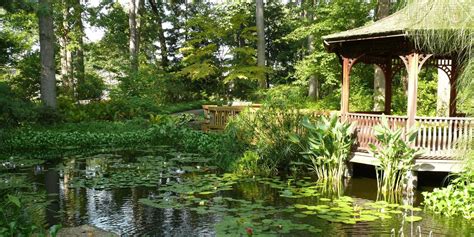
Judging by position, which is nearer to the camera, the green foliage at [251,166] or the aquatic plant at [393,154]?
the aquatic plant at [393,154]

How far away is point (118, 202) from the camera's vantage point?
7.87m

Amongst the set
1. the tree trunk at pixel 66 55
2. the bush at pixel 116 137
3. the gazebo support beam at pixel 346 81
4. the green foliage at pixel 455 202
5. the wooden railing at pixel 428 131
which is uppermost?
the tree trunk at pixel 66 55

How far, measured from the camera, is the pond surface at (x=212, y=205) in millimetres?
6305

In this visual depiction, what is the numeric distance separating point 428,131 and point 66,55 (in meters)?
21.4

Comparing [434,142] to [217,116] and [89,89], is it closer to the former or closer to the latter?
[217,116]

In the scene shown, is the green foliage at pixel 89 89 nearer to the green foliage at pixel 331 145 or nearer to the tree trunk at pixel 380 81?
the tree trunk at pixel 380 81

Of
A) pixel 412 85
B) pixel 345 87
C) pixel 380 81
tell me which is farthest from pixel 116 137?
pixel 412 85

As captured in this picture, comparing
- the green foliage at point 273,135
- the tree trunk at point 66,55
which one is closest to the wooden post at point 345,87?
the green foliage at point 273,135

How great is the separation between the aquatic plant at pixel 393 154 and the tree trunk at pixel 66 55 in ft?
57.0

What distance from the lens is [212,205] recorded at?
755cm

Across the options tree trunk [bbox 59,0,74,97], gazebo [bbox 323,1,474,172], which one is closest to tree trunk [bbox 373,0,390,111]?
gazebo [bbox 323,1,474,172]

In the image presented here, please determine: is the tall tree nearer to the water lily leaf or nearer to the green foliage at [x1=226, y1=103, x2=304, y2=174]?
the green foliage at [x1=226, y1=103, x2=304, y2=174]

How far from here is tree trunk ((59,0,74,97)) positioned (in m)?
22.2

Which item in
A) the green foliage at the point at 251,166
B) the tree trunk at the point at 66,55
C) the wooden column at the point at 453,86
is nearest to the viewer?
the green foliage at the point at 251,166
